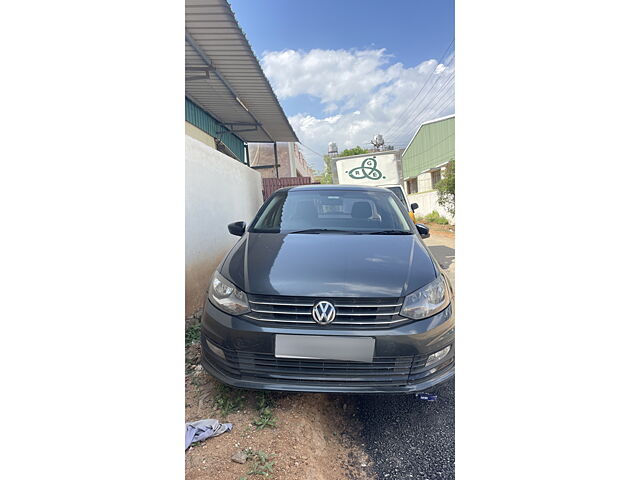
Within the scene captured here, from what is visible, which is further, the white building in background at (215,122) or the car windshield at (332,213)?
the white building in background at (215,122)

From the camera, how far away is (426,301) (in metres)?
1.79

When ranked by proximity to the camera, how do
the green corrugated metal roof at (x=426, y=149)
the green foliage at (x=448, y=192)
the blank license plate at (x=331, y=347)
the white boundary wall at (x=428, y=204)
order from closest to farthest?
the blank license plate at (x=331, y=347)
the green foliage at (x=448, y=192)
the white boundary wall at (x=428, y=204)
the green corrugated metal roof at (x=426, y=149)

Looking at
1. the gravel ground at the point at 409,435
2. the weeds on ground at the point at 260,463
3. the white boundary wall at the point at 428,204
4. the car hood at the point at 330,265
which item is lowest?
the gravel ground at the point at 409,435

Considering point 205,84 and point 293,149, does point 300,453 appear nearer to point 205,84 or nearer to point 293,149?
point 205,84

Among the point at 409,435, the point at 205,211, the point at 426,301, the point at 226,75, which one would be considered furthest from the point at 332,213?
the point at 226,75

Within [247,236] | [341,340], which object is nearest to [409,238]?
[341,340]

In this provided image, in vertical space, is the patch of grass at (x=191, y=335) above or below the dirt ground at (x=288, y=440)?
above

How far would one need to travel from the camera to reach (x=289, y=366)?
1683mm

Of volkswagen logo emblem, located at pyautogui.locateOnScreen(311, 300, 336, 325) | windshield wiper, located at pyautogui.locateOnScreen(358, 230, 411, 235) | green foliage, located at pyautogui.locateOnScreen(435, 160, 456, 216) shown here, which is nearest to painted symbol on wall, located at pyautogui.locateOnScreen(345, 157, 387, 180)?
green foliage, located at pyautogui.locateOnScreen(435, 160, 456, 216)

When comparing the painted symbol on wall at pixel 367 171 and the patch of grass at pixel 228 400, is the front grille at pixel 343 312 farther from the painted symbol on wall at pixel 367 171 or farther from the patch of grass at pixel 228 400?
the painted symbol on wall at pixel 367 171

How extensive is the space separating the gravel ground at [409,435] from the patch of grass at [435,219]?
13.2 metres

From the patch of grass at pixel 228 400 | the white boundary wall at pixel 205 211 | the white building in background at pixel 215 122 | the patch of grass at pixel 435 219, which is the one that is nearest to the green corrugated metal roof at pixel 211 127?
the white building in background at pixel 215 122

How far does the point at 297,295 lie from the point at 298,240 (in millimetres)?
650

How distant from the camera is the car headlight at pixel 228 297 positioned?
1.77 m
